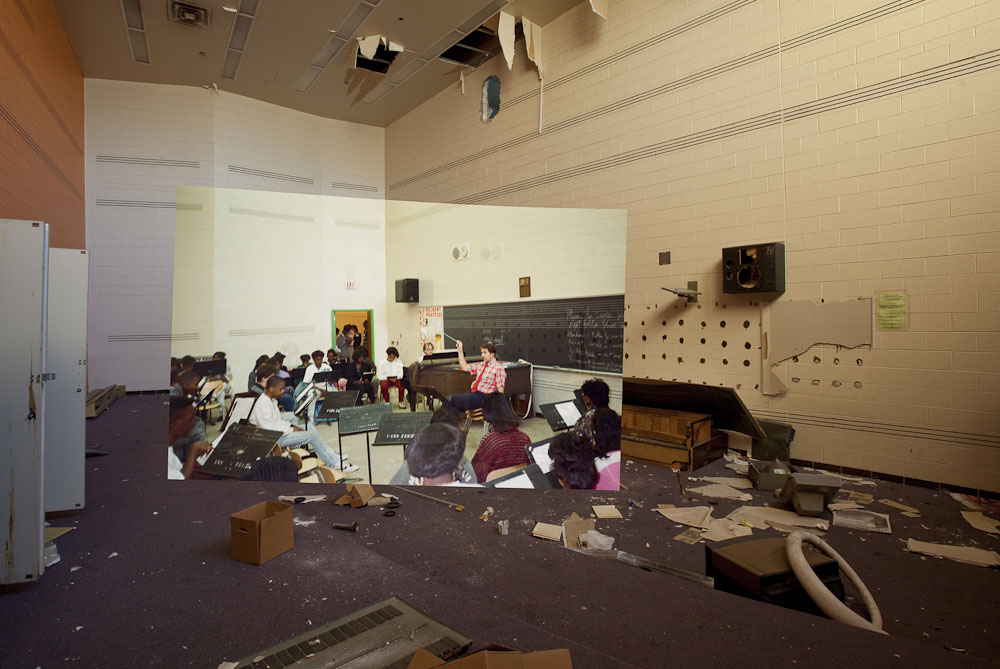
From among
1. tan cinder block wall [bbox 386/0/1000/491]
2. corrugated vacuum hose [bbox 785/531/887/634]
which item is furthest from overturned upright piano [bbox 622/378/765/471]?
corrugated vacuum hose [bbox 785/531/887/634]

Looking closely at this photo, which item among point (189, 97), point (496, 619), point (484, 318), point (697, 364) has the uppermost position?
point (189, 97)

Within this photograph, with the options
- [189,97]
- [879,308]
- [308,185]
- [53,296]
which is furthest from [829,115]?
[189,97]

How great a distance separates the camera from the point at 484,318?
284 centimetres

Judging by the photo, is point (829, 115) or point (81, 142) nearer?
point (829, 115)

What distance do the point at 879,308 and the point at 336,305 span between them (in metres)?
3.68

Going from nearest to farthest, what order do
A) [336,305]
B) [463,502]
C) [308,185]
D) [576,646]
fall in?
[576,646] < [336,305] < [463,502] < [308,185]

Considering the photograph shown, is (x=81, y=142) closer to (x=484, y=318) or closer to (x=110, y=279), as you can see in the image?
(x=110, y=279)

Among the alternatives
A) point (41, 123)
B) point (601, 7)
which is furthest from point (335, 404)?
point (41, 123)

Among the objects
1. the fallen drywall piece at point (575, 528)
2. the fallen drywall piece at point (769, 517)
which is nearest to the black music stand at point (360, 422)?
the fallen drywall piece at point (575, 528)

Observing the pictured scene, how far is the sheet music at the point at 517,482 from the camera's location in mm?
2912

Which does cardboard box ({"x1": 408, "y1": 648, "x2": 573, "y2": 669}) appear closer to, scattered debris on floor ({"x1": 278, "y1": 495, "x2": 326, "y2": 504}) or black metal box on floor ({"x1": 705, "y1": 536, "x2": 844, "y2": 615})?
black metal box on floor ({"x1": 705, "y1": 536, "x2": 844, "y2": 615})

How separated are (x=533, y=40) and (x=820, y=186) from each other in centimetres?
349

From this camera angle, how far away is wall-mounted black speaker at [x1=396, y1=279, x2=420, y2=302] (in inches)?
111

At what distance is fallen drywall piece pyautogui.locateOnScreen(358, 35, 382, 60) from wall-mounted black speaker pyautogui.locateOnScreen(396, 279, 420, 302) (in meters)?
4.81
